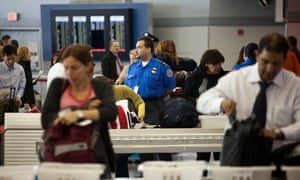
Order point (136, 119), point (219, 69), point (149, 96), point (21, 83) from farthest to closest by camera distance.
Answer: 1. point (21, 83)
2. point (149, 96)
3. point (219, 69)
4. point (136, 119)

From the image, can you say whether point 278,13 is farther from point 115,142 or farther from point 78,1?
point 115,142

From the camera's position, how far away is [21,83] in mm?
7203

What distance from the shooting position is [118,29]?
1095cm

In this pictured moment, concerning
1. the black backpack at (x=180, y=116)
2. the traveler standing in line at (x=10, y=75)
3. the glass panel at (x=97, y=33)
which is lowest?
the black backpack at (x=180, y=116)

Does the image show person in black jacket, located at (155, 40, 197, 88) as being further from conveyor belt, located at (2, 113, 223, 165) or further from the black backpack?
conveyor belt, located at (2, 113, 223, 165)

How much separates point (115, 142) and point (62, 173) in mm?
1283

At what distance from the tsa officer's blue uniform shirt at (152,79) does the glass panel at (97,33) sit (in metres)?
5.15

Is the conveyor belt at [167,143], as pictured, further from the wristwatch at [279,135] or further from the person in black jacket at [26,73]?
the person in black jacket at [26,73]

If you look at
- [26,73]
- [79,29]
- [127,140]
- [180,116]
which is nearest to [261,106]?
[127,140]

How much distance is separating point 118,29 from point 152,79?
5.24m

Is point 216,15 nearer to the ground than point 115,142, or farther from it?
farther from it

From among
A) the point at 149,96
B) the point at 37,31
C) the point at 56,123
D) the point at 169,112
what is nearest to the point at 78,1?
the point at 37,31

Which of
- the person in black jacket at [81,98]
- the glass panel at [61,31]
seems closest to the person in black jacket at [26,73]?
the glass panel at [61,31]

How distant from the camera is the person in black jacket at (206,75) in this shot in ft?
18.0
